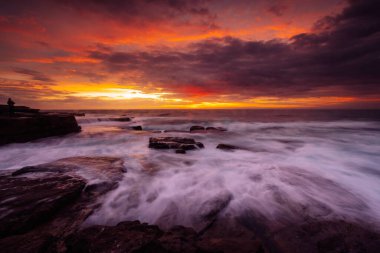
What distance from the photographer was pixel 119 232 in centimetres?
252

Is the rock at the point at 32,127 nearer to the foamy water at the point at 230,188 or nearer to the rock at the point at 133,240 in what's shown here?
the foamy water at the point at 230,188

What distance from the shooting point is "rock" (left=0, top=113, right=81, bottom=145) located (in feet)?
29.5

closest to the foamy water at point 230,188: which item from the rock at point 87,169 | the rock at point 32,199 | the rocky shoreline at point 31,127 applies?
the rock at point 87,169

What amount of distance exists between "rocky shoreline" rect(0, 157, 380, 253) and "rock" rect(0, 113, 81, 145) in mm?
6873

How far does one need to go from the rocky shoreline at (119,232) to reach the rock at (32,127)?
6873 millimetres

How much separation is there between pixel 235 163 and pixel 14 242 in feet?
19.6

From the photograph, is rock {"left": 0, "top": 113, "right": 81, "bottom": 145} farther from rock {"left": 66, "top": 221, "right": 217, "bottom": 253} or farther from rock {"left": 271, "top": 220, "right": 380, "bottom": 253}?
rock {"left": 271, "top": 220, "right": 380, "bottom": 253}

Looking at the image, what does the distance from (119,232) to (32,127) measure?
10901 millimetres

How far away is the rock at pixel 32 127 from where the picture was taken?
8984mm

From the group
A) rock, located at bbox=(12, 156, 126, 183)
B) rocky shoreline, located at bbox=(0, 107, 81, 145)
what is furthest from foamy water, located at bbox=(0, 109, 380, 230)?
rocky shoreline, located at bbox=(0, 107, 81, 145)

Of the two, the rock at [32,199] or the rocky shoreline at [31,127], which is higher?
the rocky shoreline at [31,127]

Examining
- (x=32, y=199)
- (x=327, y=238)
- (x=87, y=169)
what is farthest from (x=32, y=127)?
(x=327, y=238)

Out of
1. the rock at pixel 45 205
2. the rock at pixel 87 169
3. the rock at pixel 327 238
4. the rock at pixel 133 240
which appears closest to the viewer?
the rock at pixel 133 240

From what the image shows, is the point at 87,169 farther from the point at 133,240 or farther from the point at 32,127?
the point at 32,127
